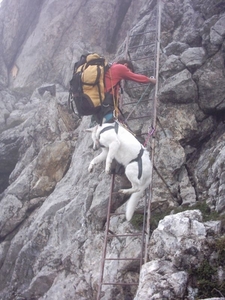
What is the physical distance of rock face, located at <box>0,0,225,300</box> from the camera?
8.10 meters

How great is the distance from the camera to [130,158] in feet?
31.6

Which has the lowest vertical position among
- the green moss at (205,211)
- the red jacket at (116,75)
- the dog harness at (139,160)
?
the green moss at (205,211)

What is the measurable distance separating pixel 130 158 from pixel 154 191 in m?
2.53

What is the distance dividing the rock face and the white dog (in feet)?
3.79

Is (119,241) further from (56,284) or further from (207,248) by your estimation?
(207,248)

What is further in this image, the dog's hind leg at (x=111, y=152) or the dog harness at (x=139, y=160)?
the dog's hind leg at (x=111, y=152)

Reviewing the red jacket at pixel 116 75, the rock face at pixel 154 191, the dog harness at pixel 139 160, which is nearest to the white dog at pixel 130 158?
the dog harness at pixel 139 160

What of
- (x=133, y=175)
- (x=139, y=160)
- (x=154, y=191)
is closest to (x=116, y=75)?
(x=139, y=160)

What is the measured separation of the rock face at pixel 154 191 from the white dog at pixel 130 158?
1.15 meters

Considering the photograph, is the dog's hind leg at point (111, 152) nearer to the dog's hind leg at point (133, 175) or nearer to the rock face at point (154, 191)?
the dog's hind leg at point (133, 175)

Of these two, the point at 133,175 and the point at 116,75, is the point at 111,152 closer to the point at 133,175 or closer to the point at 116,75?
the point at 133,175

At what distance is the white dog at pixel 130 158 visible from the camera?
31.0 ft

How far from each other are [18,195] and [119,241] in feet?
22.3

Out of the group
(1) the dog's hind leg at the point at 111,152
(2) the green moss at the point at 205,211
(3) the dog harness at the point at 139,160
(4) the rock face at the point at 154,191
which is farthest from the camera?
(1) the dog's hind leg at the point at 111,152
